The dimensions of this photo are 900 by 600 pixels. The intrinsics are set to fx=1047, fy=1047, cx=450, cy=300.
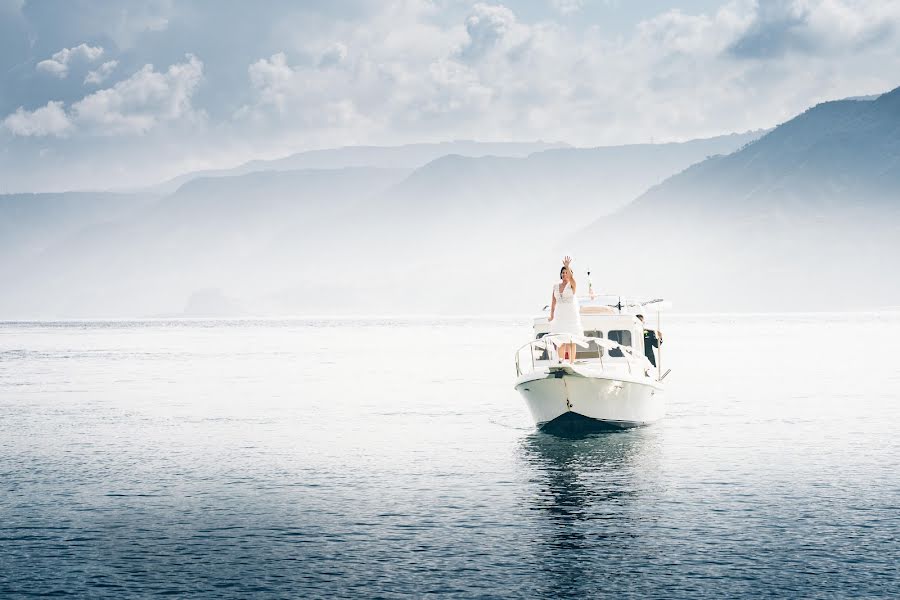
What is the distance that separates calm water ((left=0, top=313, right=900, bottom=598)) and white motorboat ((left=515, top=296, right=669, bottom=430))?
1179mm

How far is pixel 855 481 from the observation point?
1356 inches

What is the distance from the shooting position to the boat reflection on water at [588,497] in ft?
81.8

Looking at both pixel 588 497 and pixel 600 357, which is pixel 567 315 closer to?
pixel 600 357

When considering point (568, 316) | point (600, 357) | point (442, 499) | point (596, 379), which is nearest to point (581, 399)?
point (596, 379)

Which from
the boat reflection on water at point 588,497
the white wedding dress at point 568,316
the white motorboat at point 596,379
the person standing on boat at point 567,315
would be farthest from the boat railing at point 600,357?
the boat reflection on water at point 588,497

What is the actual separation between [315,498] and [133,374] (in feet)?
230

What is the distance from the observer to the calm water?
76.7 ft

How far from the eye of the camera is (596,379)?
41.4 m

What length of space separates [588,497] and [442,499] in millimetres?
4446

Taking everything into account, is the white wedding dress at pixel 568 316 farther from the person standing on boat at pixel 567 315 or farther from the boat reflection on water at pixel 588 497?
the boat reflection on water at pixel 588 497

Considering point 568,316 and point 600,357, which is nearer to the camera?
point 568,316

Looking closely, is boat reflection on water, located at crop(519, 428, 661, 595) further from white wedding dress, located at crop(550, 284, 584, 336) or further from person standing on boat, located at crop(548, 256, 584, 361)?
white wedding dress, located at crop(550, 284, 584, 336)

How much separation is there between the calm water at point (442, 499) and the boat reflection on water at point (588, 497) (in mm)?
107

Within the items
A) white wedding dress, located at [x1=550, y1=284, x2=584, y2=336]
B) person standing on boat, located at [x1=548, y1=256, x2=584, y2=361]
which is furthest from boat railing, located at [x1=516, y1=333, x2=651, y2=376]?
white wedding dress, located at [x1=550, y1=284, x2=584, y2=336]
